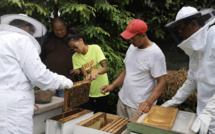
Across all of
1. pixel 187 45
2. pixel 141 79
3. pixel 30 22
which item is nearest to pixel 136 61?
pixel 141 79

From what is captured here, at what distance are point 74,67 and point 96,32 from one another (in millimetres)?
1725

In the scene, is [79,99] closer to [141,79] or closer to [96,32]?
[141,79]

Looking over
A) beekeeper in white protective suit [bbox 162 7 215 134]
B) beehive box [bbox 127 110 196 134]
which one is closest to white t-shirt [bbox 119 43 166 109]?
beekeeper in white protective suit [bbox 162 7 215 134]

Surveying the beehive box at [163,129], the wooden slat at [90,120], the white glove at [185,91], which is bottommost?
the wooden slat at [90,120]

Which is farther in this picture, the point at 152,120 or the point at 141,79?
the point at 141,79

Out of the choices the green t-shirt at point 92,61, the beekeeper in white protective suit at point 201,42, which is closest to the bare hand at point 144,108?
the beekeeper in white protective suit at point 201,42

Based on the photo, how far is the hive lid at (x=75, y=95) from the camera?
224 cm

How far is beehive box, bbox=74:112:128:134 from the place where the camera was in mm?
1695

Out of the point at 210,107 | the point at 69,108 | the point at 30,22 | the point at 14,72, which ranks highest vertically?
the point at 30,22

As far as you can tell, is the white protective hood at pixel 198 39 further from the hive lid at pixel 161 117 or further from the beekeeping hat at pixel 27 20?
the beekeeping hat at pixel 27 20

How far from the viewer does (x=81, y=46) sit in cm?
316

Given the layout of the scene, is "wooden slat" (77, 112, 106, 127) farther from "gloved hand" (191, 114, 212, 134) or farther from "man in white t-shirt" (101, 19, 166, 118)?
"gloved hand" (191, 114, 212, 134)

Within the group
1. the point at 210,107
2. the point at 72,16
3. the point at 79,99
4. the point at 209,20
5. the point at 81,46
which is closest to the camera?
the point at 210,107

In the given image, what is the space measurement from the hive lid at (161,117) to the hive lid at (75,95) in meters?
0.95
